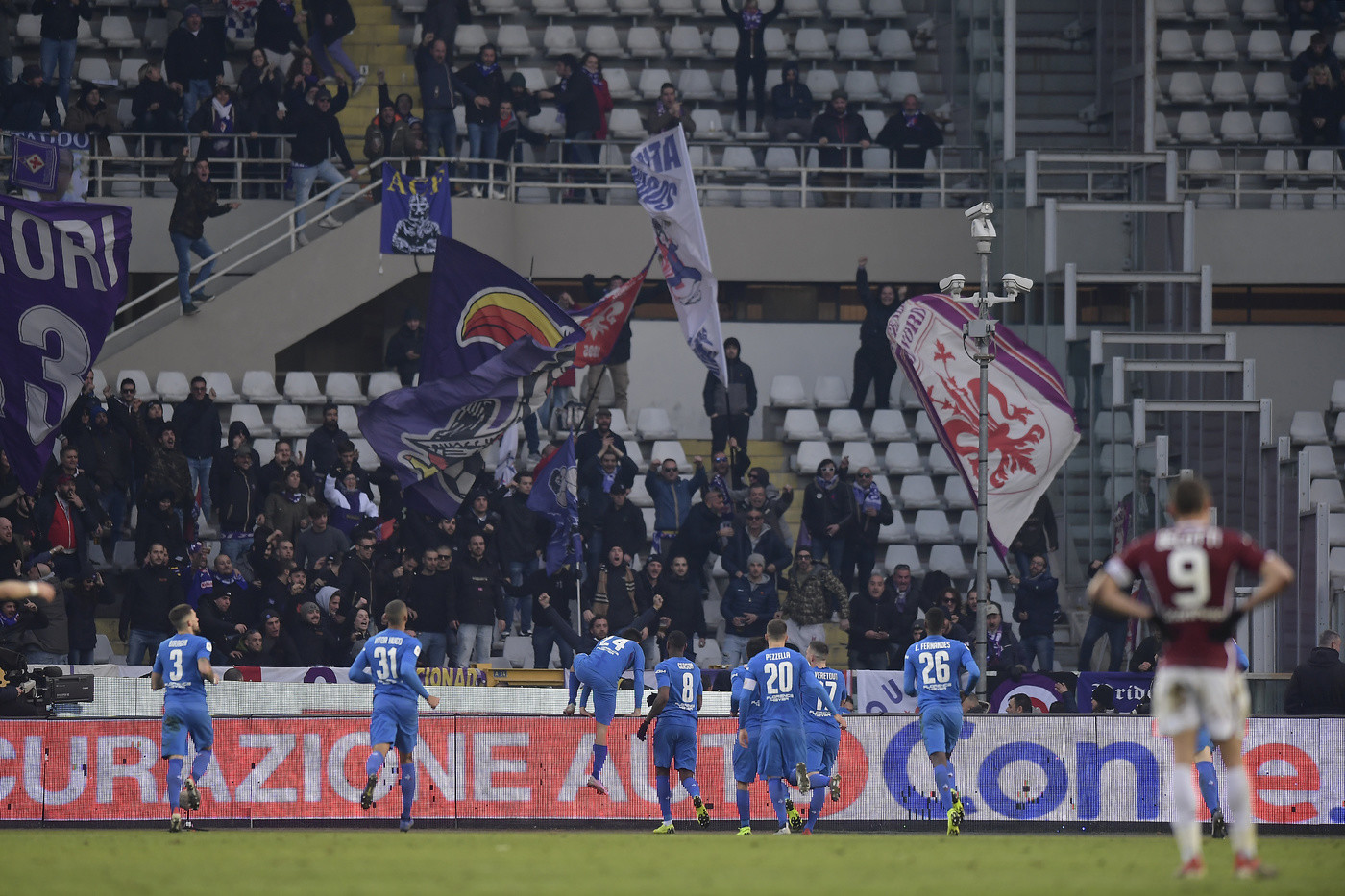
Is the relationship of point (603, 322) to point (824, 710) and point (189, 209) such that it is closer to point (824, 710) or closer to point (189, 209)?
point (824, 710)

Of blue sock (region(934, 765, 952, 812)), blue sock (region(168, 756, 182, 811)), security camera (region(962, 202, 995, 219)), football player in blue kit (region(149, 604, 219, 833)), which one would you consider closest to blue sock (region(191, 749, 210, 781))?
football player in blue kit (region(149, 604, 219, 833))

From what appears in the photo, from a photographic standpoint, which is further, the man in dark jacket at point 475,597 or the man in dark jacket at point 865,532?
the man in dark jacket at point 865,532

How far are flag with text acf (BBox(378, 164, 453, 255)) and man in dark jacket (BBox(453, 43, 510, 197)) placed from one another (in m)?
2.53

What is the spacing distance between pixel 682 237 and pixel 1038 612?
594 centimetres

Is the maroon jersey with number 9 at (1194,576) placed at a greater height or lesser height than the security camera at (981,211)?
lesser

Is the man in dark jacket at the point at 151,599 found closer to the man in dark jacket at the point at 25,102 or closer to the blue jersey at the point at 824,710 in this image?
the blue jersey at the point at 824,710

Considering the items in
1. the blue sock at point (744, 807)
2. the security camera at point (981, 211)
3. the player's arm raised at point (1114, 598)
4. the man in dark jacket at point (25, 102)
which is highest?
the man in dark jacket at point (25, 102)

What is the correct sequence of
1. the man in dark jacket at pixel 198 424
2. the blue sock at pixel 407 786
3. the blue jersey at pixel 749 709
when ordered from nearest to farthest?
1. the blue sock at pixel 407 786
2. the blue jersey at pixel 749 709
3. the man in dark jacket at pixel 198 424

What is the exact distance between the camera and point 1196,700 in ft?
29.8

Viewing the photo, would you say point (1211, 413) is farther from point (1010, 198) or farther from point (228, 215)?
point (228, 215)

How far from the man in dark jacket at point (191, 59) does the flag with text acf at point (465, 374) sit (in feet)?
25.6

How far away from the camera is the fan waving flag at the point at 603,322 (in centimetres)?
2083

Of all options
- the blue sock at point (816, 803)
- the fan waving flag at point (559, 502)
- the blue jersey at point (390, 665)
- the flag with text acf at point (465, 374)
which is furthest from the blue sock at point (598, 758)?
the flag with text acf at point (465, 374)

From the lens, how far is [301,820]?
17266mm
